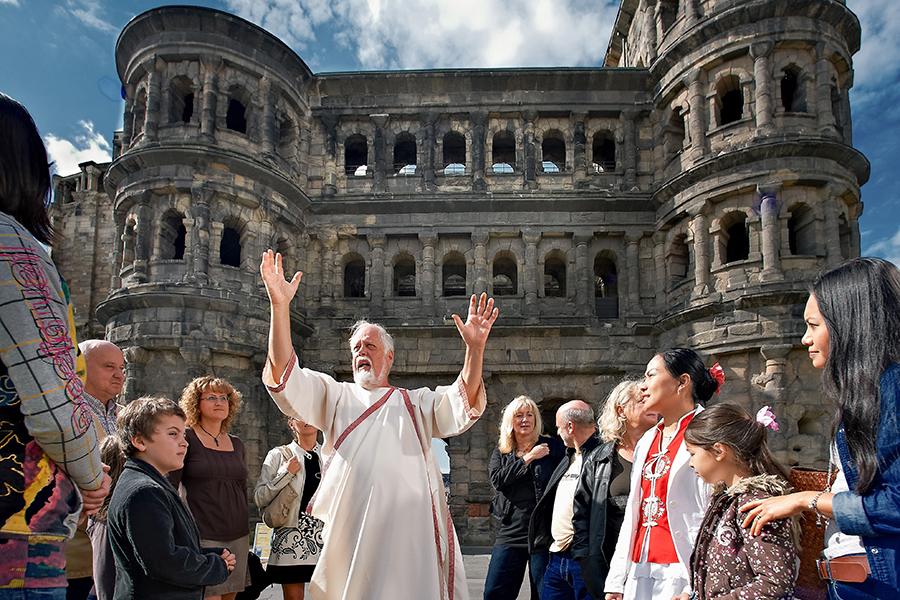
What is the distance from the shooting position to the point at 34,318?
197 cm

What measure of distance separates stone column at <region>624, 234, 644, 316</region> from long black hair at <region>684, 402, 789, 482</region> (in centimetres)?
1337

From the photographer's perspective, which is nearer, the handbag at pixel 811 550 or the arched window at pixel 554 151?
the handbag at pixel 811 550

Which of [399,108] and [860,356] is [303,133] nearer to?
[399,108]

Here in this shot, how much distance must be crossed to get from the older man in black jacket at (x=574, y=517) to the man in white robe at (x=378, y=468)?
3.61ft

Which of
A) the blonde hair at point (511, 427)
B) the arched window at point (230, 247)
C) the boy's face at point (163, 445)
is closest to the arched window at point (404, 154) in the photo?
the arched window at point (230, 247)

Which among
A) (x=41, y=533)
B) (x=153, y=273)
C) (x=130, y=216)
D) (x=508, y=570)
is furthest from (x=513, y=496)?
(x=130, y=216)

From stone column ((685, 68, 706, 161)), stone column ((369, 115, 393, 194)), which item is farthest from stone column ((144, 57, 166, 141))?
stone column ((685, 68, 706, 161))

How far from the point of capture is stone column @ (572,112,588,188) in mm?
16688

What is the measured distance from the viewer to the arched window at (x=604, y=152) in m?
17.3

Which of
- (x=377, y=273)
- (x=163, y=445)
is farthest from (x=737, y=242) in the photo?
(x=163, y=445)

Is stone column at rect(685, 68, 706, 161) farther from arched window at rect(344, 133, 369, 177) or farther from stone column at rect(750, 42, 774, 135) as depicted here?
arched window at rect(344, 133, 369, 177)

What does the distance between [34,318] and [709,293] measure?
14295mm

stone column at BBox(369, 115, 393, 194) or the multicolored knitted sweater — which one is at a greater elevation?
stone column at BBox(369, 115, 393, 194)

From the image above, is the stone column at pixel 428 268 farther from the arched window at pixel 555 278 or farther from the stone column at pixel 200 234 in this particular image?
the stone column at pixel 200 234
